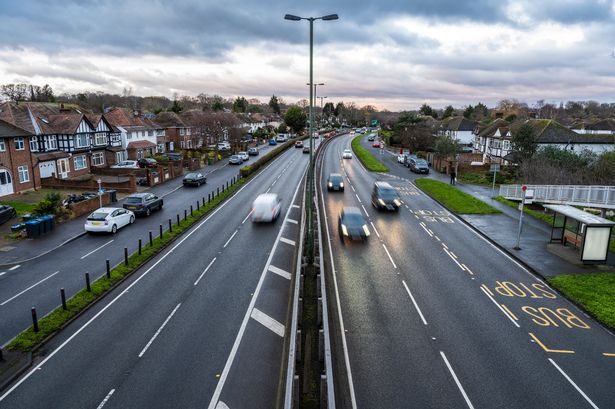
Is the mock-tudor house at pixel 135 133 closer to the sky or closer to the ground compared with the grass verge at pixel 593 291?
closer to the sky

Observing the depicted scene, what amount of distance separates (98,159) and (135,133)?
1174cm

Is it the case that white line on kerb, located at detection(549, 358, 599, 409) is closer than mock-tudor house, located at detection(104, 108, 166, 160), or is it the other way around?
white line on kerb, located at detection(549, 358, 599, 409)

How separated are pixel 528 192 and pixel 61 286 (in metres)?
24.3

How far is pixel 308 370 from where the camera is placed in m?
11.1

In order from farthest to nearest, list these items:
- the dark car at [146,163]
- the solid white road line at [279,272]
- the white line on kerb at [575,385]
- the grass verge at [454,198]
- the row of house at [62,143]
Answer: the dark car at [146,163], the row of house at [62,143], the grass verge at [454,198], the solid white road line at [279,272], the white line on kerb at [575,385]

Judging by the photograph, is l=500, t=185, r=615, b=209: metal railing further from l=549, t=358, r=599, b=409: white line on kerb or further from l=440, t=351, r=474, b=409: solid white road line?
l=440, t=351, r=474, b=409: solid white road line

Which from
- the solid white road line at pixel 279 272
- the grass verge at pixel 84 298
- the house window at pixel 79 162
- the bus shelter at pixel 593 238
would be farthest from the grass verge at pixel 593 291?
the house window at pixel 79 162

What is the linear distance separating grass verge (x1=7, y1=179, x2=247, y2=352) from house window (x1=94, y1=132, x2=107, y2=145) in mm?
30821

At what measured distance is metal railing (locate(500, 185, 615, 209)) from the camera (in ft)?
84.8

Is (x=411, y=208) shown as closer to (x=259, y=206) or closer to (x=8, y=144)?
(x=259, y=206)

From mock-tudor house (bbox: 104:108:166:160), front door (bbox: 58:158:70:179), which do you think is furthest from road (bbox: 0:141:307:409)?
mock-tudor house (bbox: 104:108:166:160)

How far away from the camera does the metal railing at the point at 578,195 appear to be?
25852 mm

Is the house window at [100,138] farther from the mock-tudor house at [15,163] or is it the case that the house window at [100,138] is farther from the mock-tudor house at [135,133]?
A: the mock-tudor house at [15,163]

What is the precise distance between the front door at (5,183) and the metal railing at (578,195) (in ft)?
138
